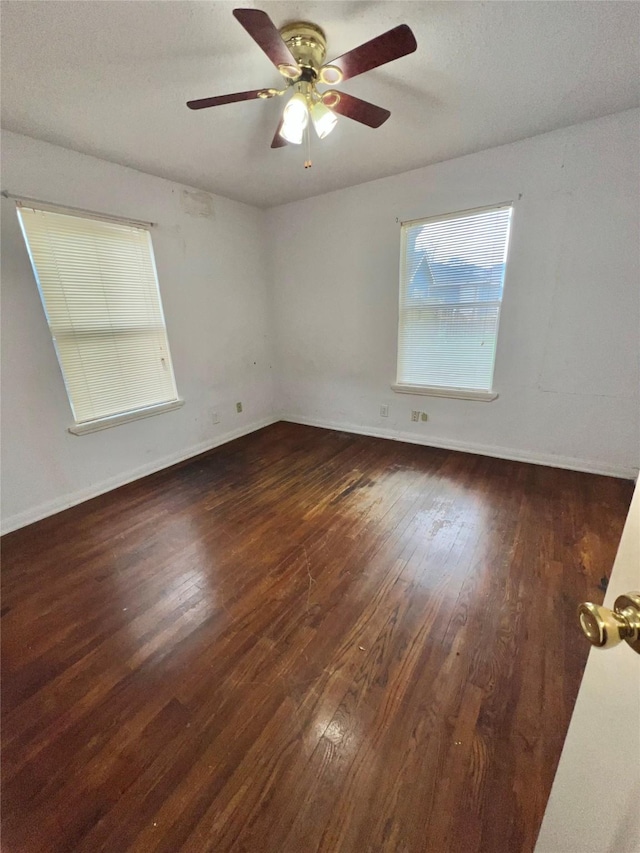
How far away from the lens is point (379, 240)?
3.23 metres

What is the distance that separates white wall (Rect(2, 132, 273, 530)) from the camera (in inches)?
87.0

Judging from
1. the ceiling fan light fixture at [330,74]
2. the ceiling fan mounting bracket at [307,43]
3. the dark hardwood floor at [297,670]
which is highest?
the ceiling fan mounting bracket at [307,43]

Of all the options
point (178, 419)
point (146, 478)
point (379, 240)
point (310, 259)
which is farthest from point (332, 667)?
point (310, 259)

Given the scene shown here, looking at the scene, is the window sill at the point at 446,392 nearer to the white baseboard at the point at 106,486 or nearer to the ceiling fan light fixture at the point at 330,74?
the white baseboard at the point at 106,486

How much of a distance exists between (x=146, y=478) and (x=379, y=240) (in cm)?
316

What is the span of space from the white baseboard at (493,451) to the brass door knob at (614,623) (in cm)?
286

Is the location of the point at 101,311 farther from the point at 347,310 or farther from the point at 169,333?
the point at 347,310

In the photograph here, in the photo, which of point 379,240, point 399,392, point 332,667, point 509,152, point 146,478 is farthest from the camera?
point 399,392

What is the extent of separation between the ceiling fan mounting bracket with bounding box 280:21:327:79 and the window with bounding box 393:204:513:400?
1711 mm

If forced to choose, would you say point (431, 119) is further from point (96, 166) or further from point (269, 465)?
point (269, 465)

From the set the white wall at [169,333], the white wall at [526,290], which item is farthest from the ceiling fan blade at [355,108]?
the white wall at [169,333]

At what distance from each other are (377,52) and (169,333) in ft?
8.24

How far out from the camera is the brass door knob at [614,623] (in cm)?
43

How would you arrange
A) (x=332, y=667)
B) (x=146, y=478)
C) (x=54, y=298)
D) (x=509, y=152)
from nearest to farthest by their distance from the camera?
(x=332, y=667) < (x=54, y=298) < (x=509, y=152) < (x=146, y=478)
